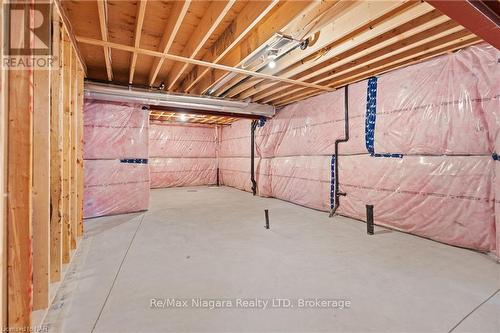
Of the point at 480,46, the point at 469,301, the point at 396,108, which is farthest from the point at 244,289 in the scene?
the point at 480,46

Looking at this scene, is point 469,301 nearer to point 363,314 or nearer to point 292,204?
point 363,314

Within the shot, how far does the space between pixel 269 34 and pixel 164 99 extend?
2.53m

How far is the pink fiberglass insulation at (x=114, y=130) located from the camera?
4.09 m

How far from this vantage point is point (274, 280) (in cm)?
202

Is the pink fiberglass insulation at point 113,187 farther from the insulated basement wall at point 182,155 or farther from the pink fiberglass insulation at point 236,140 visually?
the insulated basement wall at point 182,155

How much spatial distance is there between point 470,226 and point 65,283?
13.7ft

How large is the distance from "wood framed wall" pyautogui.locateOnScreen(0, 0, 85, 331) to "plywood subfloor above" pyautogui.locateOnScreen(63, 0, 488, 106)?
0.64 m

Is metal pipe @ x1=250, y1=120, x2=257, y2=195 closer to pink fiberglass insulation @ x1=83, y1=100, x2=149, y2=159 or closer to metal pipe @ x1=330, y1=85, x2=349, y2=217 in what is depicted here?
metal pipe @ x1=330, y1=85, x2=349, y2=217

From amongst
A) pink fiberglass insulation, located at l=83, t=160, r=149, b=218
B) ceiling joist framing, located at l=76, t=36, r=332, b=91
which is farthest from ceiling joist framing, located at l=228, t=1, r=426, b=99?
pink fiberglass insulation, located at l=83, t=160, r=149, b=218

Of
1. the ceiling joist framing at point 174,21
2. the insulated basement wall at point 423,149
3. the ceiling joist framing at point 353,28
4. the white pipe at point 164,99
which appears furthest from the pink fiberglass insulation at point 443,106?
the ceiling joist framing at point 174,21

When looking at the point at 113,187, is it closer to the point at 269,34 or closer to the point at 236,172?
the point at 269,34

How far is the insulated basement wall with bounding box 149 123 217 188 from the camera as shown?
8.22 metres

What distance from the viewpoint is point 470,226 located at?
2719mm

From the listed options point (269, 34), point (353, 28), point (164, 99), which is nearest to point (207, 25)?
point (269, 34)
